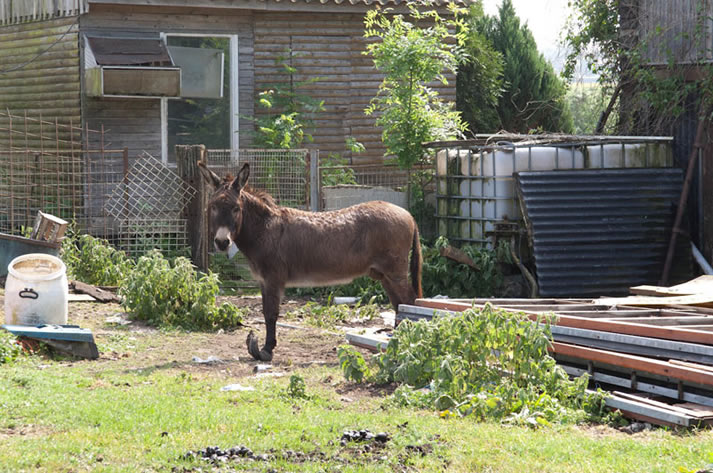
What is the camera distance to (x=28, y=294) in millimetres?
8938

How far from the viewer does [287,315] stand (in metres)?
11.3

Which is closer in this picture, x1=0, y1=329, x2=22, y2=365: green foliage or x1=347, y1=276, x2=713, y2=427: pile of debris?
x1=347, y1=276, x2=713, y2=427: pile of debris

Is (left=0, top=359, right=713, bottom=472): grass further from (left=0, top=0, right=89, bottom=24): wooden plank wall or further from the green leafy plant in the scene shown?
(left=0, top=0, right=89, bottom=24): wooden plank wall

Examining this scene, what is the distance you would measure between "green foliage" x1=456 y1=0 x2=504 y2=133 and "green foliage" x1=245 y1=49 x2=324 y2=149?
5.59 metres

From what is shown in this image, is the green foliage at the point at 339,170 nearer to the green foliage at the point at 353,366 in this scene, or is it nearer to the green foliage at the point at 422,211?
the green foliage at the point at 422,211

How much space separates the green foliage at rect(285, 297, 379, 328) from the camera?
10859 millimetres

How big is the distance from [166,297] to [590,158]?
6276 millimetres

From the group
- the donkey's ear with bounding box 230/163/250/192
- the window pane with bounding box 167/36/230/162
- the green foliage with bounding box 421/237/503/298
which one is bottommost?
the green foliage with bounding box 421/237/503/298

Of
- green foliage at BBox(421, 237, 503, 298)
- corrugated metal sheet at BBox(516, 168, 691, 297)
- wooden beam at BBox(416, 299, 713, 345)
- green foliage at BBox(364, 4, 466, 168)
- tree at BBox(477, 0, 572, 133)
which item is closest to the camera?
wooden beam at BBox(416, 299, 713, 345)

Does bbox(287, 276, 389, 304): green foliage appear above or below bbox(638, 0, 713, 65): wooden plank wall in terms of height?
below

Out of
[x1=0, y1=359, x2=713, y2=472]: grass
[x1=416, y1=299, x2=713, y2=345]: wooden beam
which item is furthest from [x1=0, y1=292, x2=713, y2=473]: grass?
[x1=416, y1=299, x2=713, y2=345]: wooden beam

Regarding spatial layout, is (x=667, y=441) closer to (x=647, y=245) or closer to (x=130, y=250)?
(x=647, y=245)

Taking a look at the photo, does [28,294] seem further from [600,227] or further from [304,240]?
[600,227]

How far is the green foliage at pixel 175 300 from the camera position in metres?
10.4
